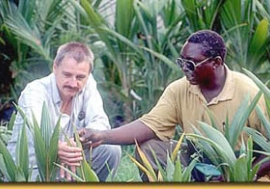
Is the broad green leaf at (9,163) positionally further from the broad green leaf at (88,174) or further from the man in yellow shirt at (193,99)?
the man in yellow shirt at (193,99)

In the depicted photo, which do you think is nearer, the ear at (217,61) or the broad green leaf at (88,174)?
Answer: the broad green leaf at (88,174)

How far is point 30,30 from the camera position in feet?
17.0

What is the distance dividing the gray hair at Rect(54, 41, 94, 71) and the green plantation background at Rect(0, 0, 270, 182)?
19 cm

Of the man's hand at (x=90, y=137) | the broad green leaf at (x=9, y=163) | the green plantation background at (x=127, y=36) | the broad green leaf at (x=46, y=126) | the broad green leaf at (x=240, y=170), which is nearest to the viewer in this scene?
the broad green leaf at (x=240, y=170)

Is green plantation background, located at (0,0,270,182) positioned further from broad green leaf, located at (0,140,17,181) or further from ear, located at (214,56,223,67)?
broad green leaf, located at (0,140,17,181)

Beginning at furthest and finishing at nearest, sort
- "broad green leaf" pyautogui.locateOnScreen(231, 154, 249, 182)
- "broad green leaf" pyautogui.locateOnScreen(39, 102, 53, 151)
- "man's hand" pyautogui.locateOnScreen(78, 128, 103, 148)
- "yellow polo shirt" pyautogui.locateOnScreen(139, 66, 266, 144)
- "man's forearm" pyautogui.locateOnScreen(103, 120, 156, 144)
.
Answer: "man's forearm" pyautogui.locateOnScreen(103, 120, 156, 144)
"man's hand" pyautogui.locateOnScreen(78, 128, 103, 148)
"yellow polo shirt" pyautogui.locateOnScreen(139, 66, 266, 144)
"broad green leaf" pyautogui.locateOnScreen(39, 102, 53, 151)
"broad green leaf" pyautogui.locateOnScreen(231, 154, 249, 182)

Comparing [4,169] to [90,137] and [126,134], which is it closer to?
[90,137]

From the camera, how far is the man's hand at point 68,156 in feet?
13.3

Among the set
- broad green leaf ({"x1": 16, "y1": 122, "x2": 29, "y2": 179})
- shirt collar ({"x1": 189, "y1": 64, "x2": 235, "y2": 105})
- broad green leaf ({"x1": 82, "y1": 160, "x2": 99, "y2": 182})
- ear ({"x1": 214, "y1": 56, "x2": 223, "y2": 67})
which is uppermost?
ear ({"x1": 214, "y1": 56, "x2": 223, "y2": 67})

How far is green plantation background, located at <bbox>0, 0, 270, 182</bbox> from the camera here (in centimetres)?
494

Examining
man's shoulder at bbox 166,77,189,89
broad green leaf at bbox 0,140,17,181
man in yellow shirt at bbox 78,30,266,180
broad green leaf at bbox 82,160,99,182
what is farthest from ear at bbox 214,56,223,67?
broad green leaf at bbox 0,140,17,181

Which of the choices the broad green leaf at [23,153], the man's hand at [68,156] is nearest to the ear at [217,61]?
the man's hand at [68,156]

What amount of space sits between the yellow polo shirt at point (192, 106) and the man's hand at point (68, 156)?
1.93ft

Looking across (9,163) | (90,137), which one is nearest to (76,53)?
(90,137)
